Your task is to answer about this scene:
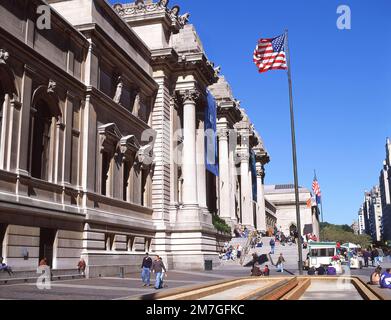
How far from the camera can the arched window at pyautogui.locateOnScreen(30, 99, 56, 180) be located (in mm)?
25141

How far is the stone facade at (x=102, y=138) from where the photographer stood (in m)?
23.2

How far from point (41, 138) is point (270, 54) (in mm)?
15603

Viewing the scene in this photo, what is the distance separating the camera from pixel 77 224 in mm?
27297

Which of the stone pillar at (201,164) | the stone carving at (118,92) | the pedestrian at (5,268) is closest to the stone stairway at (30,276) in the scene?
the pedestrian at (5,268)

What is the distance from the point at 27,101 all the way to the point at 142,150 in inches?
542

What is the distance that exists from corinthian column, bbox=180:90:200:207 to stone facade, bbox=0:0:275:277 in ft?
0.28

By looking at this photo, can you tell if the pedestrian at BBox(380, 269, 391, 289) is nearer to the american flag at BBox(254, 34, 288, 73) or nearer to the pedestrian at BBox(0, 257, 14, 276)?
the pedestrian at BBox(0, 257, 14, 276)

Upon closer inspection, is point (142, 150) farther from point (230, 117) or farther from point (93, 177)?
point (230, 117)

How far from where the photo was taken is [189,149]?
1607 inches

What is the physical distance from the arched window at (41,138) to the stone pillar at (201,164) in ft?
58.5

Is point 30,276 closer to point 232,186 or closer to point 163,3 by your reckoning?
point 163,3

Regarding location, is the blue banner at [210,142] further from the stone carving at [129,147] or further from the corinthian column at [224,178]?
the corinthian column at [224,178]

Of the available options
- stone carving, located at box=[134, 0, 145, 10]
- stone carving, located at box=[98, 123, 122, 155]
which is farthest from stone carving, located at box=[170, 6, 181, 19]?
stone carving, located at box=[98, 123, 122, 155]
